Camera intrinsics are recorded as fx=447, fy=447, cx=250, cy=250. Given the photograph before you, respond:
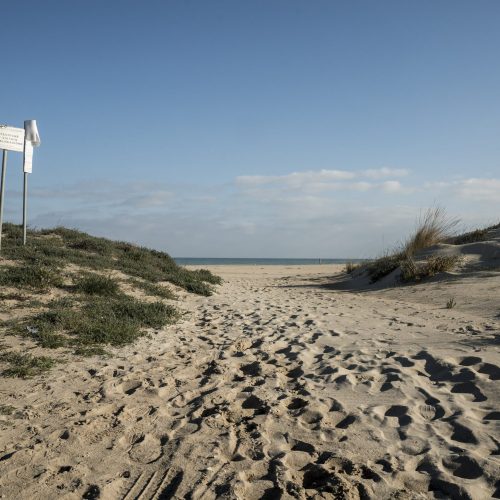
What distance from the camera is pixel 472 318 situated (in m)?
7.37

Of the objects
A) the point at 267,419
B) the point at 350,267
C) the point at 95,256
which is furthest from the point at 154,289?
the point at 350,267

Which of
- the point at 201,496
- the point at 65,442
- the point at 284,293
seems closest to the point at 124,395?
the point at 65,442

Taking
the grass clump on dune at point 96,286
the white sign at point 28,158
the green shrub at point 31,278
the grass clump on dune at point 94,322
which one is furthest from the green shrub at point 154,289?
the white sign at point 28,158

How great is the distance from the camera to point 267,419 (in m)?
3.73

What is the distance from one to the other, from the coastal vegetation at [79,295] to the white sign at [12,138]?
240 centimetres

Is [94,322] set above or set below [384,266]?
below

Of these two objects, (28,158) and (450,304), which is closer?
(450,304)

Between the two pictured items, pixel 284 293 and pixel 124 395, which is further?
pixel 284 293

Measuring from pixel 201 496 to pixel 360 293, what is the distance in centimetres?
1017

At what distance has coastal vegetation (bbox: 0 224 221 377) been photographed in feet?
19.6

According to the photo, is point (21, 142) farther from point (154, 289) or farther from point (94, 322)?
point (94, 322)

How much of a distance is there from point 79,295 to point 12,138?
489 cm

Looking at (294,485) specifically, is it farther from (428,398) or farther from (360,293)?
(360,293)

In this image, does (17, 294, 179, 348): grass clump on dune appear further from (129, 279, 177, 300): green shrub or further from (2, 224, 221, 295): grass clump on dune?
(2, 224, 221, 295): grass clump on dune
